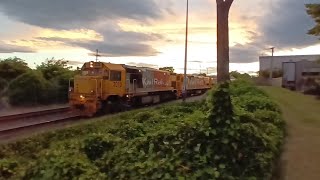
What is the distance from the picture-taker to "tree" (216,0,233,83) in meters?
15.9

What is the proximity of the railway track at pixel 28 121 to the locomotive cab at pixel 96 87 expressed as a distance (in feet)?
3.05

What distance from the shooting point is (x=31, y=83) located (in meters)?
35.2

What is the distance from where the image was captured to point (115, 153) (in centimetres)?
634

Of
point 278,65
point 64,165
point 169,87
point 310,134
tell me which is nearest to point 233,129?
point 64,165

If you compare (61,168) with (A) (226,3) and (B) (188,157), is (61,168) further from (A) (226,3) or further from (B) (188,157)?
(A) (226,3)

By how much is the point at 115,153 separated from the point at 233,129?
175cm

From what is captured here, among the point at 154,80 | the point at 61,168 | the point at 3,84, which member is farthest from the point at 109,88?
the point at 61,168

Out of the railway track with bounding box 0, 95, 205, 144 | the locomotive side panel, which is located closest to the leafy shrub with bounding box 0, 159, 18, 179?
the railway track with bounding box 0, 95, 205, 144

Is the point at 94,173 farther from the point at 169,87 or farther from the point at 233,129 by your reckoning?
the point at 169,87

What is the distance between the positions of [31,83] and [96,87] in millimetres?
9285

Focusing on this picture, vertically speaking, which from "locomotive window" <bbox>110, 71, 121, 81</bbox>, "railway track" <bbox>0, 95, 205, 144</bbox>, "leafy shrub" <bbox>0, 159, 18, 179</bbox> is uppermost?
"locomotive window" <bbox>110, 71, 121, 81</bbox>

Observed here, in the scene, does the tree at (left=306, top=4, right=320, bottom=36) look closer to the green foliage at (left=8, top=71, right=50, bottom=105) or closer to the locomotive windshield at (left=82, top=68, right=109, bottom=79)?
the locomotive windshield at (left=82, top=68, right=109, bottom=79)

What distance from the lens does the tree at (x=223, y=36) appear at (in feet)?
52.3

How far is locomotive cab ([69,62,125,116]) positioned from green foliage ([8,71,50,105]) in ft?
22.8
